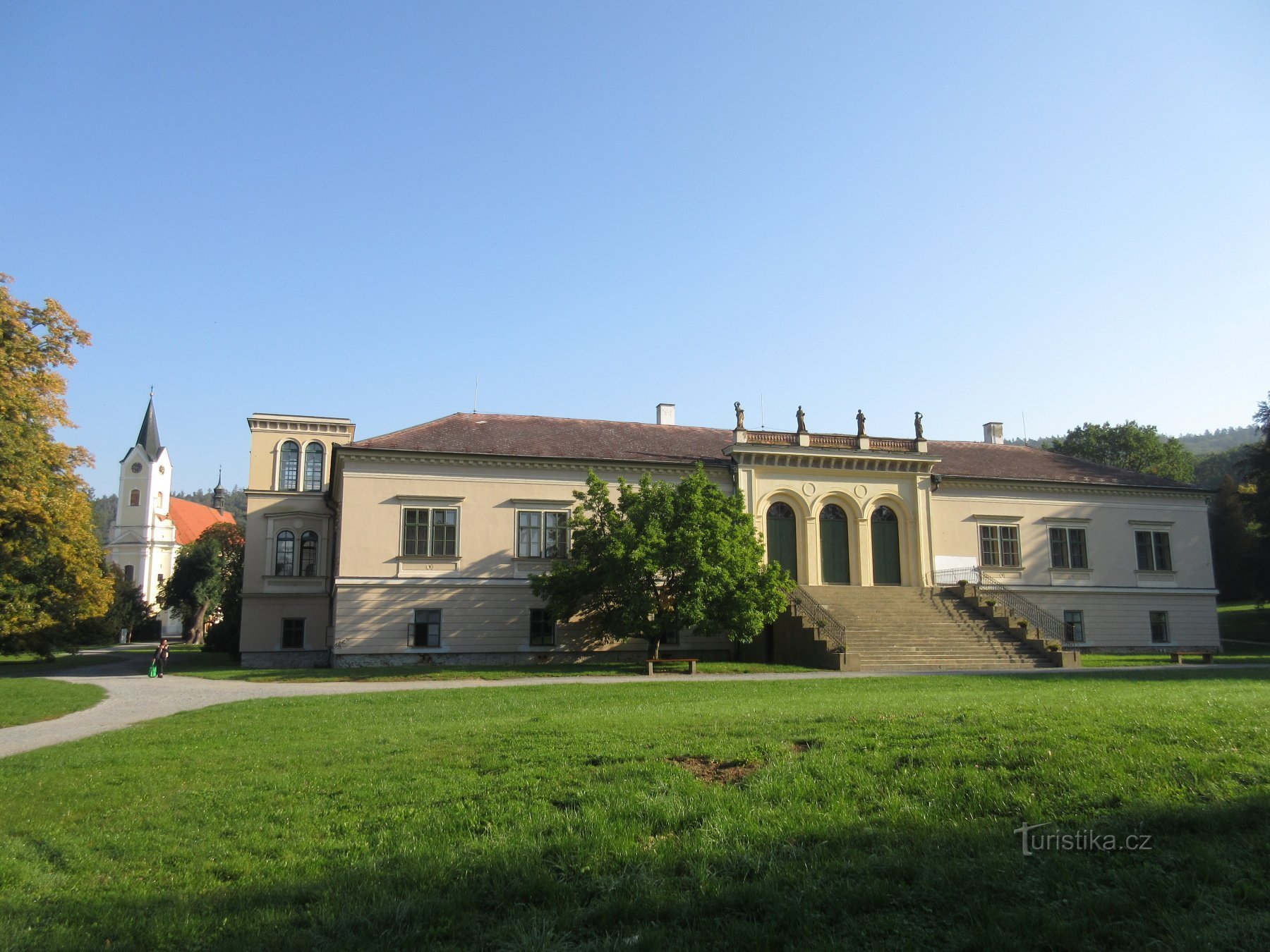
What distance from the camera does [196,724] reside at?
582 inches

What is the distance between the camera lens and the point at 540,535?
34.0m

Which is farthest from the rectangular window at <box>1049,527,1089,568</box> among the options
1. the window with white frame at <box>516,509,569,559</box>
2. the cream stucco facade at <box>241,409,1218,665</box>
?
the window with white frame at <box>516,509,569,559</box>

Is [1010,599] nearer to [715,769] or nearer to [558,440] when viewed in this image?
[558,440]

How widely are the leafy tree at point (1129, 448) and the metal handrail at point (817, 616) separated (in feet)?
133

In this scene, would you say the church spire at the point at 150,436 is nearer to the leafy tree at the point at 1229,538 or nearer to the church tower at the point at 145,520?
the church tower at the point at 145,520

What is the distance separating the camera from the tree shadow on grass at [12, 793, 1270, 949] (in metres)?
4.99

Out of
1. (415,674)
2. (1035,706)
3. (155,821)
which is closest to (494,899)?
(155,821)

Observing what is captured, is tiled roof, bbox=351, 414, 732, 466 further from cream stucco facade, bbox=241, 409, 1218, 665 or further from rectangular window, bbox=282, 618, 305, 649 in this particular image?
rectangular window, bbox=282, 618, 305, 649

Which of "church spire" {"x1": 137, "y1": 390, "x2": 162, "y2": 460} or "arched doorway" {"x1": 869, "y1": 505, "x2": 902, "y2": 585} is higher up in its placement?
"church spire" {"x1": 137, "y1": 390, "x2": 162, "y2": 460}

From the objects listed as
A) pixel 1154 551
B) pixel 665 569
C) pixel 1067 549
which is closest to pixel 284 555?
pixel 665 569

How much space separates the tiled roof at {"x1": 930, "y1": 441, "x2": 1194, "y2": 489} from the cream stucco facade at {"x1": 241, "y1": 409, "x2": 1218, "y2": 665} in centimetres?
31

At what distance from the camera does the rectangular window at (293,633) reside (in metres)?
37.8

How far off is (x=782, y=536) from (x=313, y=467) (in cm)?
2044

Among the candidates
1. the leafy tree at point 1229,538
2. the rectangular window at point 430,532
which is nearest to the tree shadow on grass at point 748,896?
the rectangular window at point 430,532
